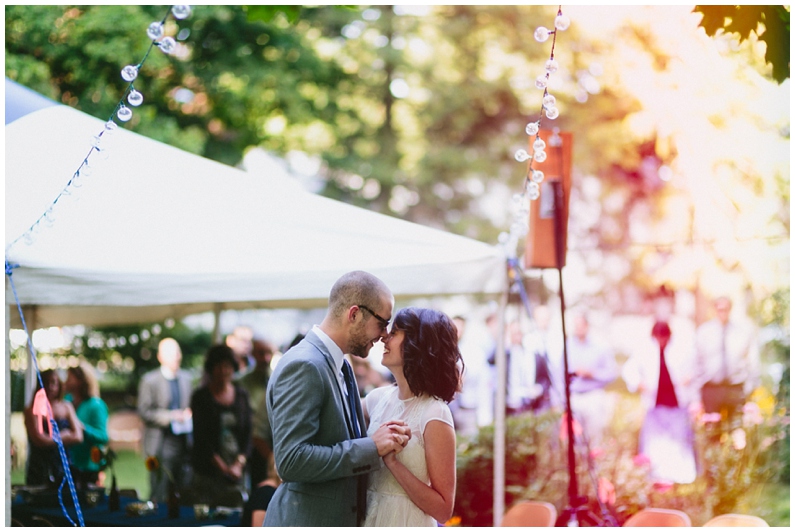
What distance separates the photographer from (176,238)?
4.32 m

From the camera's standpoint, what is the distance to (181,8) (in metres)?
2.67

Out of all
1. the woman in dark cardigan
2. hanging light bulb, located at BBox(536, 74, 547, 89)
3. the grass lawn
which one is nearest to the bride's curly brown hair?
hanging light bulb, located at BBox(536, 74, 547, 89)

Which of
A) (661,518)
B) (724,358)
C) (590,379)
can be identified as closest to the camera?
(661,518)

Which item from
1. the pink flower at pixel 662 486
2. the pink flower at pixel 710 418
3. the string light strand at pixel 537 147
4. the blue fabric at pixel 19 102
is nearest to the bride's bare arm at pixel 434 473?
the string light strand at pixel 537 147

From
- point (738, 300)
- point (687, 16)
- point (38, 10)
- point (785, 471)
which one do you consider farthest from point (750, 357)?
point (38, 10)

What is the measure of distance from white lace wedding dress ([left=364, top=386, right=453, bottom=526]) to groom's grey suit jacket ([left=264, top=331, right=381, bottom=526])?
0.09 metres

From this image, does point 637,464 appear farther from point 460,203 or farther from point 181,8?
point 460,203

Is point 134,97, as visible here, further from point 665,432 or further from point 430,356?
point 665,432

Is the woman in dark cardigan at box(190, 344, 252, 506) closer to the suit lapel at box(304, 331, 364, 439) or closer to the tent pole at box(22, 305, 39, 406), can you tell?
the tent pole at box(22, 305, 39, 406)

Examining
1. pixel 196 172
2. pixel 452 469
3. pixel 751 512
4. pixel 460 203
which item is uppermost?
pixel 460 203

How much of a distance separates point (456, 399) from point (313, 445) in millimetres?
4104

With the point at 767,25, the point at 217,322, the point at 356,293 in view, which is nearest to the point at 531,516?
the point at 356,293

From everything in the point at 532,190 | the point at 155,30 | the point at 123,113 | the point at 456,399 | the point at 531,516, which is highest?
the point at 155,30

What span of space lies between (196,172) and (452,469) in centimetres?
285
